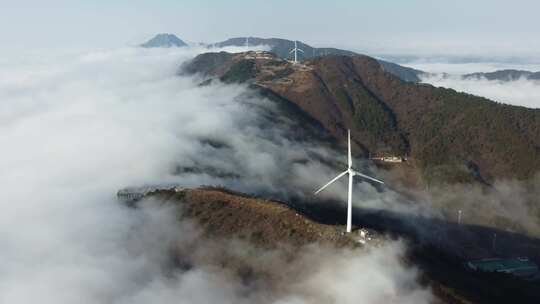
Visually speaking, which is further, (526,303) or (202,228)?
(202,228)

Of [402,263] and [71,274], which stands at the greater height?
[402,263]

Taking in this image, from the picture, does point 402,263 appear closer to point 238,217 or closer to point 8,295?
point 238,217

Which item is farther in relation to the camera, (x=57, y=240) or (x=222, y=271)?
(x=57, y=240)

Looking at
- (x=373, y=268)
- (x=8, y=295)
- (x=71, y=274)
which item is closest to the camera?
(x=373, y=268)

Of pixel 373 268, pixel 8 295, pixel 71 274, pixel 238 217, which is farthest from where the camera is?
pixel 238 217

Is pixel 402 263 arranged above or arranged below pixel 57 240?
above

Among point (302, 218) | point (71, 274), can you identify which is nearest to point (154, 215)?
point (71, 274)

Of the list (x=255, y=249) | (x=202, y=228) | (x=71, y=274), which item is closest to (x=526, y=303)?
(x=255, y=249)

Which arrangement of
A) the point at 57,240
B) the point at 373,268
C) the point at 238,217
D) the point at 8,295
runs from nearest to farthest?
the point at 373,268
the point at 8,295
the point at 238,217
the point at 57,240

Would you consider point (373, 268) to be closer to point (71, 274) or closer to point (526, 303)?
point (526, 303)
